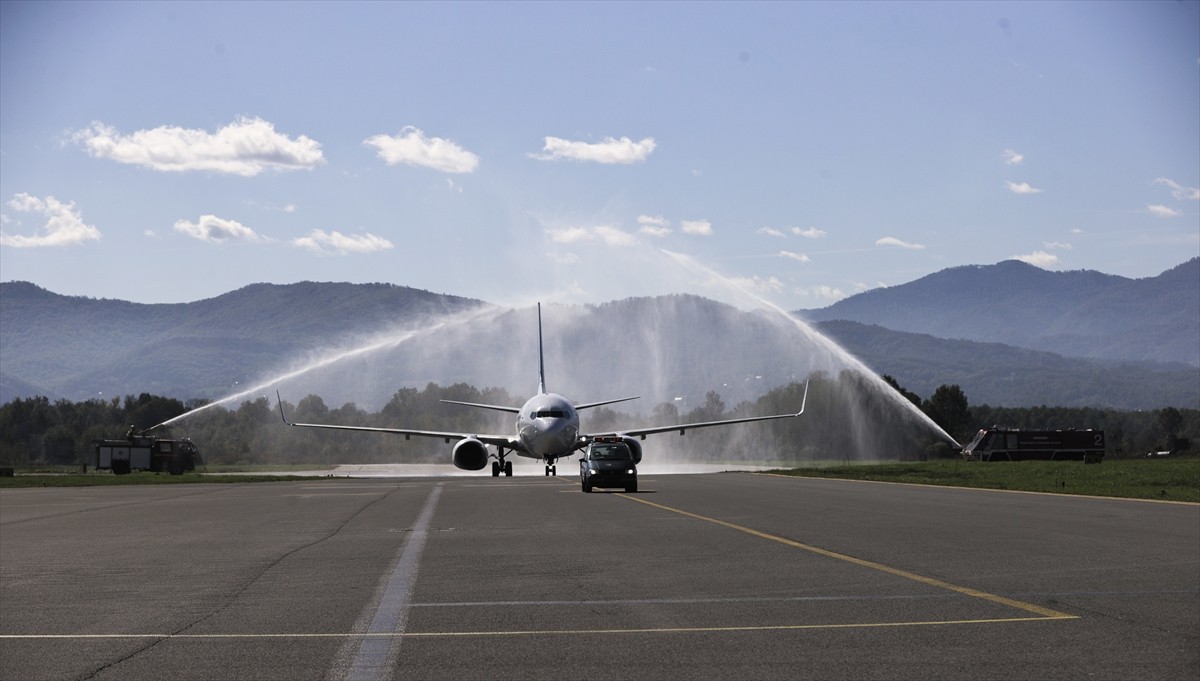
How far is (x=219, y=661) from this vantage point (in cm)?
1016

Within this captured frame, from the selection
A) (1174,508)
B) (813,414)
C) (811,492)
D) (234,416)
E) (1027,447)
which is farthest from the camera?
(234,416)

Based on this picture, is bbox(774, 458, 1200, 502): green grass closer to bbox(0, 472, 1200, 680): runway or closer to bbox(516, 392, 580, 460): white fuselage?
bbox(0, 472, 1200, 680): runway

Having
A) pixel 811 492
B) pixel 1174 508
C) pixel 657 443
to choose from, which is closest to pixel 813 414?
pixel 657 443

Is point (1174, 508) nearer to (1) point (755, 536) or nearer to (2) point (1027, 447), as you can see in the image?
(1) point (755, 536)

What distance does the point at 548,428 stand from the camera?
6366 centimetres

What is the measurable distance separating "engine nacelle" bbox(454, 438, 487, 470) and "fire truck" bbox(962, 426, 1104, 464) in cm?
4358

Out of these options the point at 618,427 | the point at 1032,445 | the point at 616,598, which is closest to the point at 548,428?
the point at 1032,445

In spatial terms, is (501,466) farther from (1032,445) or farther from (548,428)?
(1032,445)

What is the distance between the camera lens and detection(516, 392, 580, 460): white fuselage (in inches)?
2516

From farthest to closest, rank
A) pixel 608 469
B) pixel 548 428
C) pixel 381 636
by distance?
→ pixel 548 428, pixel 608 469, pixel 381 636

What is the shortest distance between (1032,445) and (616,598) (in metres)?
90.5

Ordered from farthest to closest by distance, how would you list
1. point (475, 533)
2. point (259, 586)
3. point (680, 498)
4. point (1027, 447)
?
point (1027, 447) < point (680, 498) < point (475, 533) < point (259, 586)

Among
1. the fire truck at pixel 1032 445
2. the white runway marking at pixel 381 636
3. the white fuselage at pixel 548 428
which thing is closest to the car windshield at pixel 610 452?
the white fuselage at pixel 548 428

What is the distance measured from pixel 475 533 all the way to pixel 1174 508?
1679 centimetres
